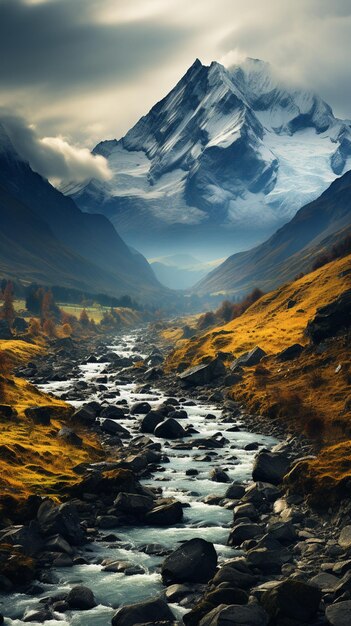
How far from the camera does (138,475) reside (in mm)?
67812

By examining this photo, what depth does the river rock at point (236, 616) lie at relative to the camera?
34.5 meters

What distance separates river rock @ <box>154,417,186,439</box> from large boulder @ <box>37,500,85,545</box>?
131ft

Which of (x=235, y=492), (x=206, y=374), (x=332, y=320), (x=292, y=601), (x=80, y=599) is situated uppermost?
(x=332, y=320)

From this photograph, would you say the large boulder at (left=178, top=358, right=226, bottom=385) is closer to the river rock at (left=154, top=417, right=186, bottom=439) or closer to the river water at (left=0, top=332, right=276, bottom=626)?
the river rock at (left=154, top=417, right=186, bottom=439)

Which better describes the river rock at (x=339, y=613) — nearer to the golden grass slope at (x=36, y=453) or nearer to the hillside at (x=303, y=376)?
the hillside at (x=303, y=376)

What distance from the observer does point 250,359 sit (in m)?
141

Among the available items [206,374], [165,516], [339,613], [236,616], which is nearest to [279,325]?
[206,374]

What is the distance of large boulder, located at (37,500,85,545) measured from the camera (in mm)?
48531

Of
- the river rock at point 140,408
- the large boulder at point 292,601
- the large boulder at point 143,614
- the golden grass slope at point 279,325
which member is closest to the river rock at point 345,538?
the large boulder at point 292,601

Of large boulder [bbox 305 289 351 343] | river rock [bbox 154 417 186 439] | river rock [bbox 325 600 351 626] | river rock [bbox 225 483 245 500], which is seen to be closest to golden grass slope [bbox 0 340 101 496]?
river rock [bbox 154 417 186 439]

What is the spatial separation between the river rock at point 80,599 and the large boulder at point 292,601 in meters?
9.89

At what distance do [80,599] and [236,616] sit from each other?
9.66 meters

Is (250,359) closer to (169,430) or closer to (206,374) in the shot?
(206,374)

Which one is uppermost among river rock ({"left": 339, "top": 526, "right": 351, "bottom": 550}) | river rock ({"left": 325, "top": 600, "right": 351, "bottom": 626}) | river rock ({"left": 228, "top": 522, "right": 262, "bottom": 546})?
river rock ({"left": 228, "top": 522, "right": 262, "bottom": 546})
